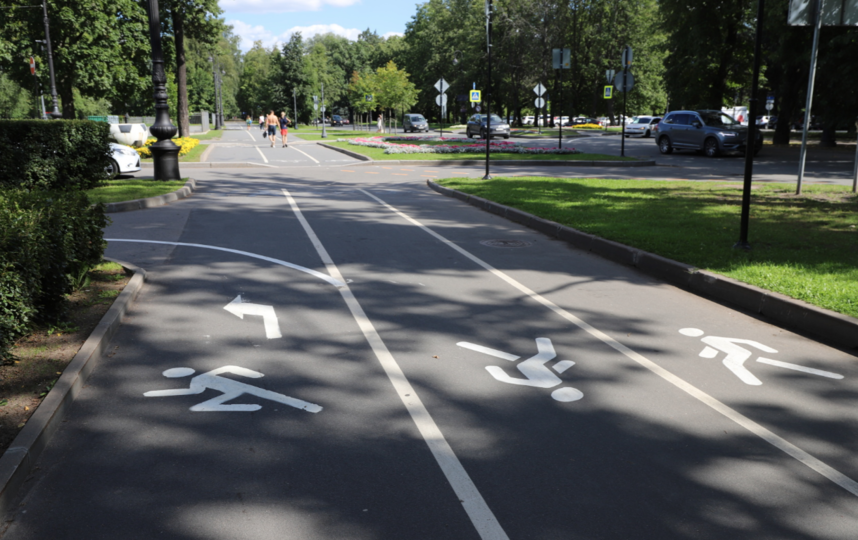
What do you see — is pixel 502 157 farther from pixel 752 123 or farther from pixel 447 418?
pixel 447 418

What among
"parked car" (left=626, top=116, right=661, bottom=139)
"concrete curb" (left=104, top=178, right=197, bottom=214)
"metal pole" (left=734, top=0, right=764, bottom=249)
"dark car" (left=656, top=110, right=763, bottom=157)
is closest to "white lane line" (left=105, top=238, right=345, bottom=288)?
"concrete curb" (left=104, top=178, right=197, bottom=214)

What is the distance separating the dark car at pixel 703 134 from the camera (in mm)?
28547

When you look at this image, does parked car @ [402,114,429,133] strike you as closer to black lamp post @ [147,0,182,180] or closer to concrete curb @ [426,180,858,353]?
black lamp post @ [147,0,182,180]

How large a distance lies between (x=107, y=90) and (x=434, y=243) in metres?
38.2

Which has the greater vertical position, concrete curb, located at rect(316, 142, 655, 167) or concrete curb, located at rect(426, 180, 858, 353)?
concrete curb, located at rect(316, 142, 655, 167)

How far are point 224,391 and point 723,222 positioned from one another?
877 cm

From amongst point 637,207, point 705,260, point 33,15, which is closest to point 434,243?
point 705,260

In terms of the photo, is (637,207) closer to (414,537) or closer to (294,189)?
(294,189)

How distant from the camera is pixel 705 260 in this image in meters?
8.12

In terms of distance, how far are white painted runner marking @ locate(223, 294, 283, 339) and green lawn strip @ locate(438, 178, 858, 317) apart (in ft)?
15.4

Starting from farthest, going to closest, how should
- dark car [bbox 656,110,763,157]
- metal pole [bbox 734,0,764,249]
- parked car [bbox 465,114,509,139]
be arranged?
1. parked car [bbox 465,114,509,139]
2. dark car [bbox 656,110,763,157]
3. metal pole [bbox 734,0,764,249]

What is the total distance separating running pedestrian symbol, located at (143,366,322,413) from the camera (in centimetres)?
441

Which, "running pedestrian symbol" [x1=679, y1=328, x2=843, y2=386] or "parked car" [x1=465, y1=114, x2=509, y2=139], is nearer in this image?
"running pedestrian symbol" [x1=679, y1=328, x2=843, y2=386]

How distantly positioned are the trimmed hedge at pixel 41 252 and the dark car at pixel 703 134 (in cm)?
2654
